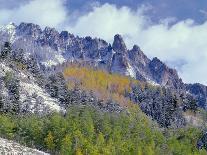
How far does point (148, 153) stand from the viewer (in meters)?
162

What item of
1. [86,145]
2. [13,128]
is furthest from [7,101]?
[86,145]

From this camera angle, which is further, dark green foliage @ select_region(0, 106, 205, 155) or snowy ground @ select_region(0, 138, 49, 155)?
dark green foliage @ select_region(0, 106, 205, 155)

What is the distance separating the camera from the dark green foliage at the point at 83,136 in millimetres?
151125

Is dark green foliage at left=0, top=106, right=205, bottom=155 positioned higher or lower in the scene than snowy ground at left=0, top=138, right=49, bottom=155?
higher

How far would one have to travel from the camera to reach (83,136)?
16012 cm

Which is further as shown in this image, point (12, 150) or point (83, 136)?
point (83, 136)

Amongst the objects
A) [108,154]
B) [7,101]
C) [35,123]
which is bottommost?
[108,154]

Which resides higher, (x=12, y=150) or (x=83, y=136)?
(x=83, y=136)

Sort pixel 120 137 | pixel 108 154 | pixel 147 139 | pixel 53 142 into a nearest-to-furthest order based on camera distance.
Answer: pixel 108 154, pixel 53 142, pixel 120 137, pixel 147 139

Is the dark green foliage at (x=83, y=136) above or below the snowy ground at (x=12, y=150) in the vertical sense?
above

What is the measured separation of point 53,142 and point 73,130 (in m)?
8.08

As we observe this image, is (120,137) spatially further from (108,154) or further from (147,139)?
(108,154)

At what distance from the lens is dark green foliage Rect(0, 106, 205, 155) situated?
496 feet

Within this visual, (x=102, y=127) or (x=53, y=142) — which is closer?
(x=53, y=142)
